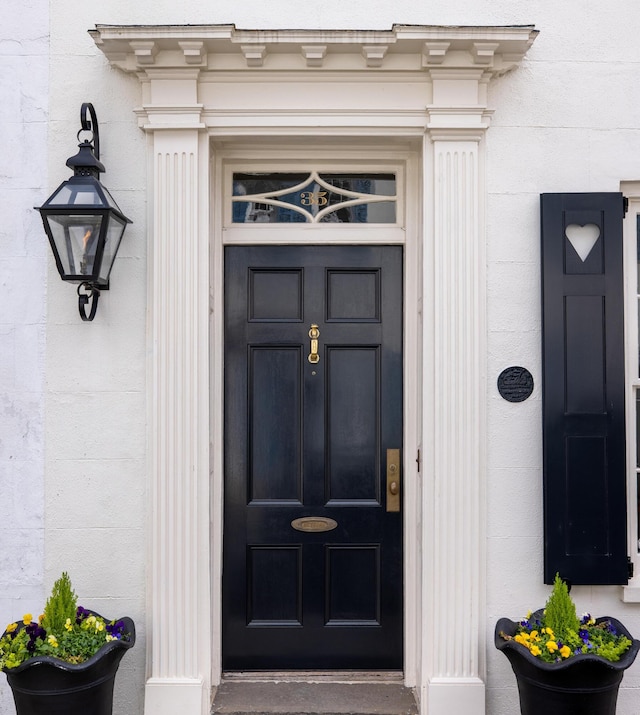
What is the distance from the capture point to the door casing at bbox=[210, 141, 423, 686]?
3635 millimetres

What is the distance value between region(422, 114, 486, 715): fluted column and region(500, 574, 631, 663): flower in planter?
33cm

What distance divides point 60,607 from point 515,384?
2.39 metres

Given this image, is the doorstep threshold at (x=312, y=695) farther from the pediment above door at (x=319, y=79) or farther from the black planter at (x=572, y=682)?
the pediment above door at (x=319, y=79)

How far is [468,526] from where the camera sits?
339 centimetres

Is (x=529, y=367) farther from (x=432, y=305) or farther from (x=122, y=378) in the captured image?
(x=122, y=378)

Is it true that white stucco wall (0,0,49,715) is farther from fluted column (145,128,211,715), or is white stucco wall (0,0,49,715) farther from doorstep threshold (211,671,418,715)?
doorstep threshold (211,671,418,715)

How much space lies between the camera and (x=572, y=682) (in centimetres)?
290

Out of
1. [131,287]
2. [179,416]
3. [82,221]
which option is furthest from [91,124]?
[179,416]

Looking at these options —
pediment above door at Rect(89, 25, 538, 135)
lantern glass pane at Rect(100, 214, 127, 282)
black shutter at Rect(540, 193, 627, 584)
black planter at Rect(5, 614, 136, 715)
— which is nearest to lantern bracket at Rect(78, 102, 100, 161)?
pediment above door at Rect(89, 25, 538, 135)

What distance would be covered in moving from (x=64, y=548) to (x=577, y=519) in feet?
8.34

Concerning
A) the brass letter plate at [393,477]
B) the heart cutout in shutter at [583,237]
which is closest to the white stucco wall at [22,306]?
the brass letter plate at [393,477]

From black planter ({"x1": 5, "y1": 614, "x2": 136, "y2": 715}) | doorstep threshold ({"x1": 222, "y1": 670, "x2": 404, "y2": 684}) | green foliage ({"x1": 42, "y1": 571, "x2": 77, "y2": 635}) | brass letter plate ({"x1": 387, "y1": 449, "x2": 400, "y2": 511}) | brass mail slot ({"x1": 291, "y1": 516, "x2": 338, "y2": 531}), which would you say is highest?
brass letter plate ({"x1": 387, "y1": 449, "x2": 400, "y2": 511})

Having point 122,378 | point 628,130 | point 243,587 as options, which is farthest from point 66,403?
point 628,130

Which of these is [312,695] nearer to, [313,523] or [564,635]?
[313,523]
